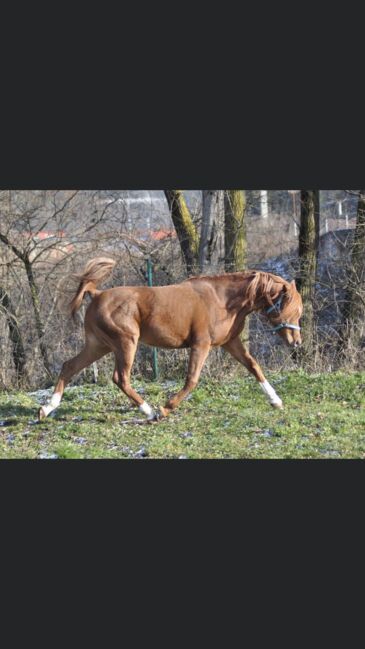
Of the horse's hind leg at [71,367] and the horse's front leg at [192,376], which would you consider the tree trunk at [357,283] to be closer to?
the horse's front leg at [192,376]

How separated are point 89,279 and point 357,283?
600 centimetres

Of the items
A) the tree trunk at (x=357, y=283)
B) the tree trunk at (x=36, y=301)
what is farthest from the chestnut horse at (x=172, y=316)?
the tree trunk at (x=357, y=283)

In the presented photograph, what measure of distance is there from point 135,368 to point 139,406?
3353mm

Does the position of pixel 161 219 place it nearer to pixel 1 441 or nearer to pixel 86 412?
pixel 86 412

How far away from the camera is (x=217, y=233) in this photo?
43.8 feet

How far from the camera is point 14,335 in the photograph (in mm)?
13773

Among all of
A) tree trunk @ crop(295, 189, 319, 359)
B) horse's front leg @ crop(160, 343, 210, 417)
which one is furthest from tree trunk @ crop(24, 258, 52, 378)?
horse's front leg @ crop(160, 343, 210, 417)

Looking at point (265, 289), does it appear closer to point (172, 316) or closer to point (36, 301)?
point (172, 316)

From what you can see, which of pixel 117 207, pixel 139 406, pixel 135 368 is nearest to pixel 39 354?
pixel 135 368

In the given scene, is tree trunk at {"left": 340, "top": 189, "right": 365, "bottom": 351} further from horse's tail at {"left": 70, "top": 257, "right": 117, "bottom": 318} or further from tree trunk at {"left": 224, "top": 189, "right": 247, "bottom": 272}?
horse's tail at {"left": 70, "top": 257, "right": 117, "bottom": 318}

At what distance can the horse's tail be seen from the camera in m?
9.59

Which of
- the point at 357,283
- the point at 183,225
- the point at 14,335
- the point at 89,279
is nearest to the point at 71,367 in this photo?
the point at 89,279

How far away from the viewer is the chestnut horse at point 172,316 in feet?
30.7

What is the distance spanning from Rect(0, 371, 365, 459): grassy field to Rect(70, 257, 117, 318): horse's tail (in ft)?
4.57
